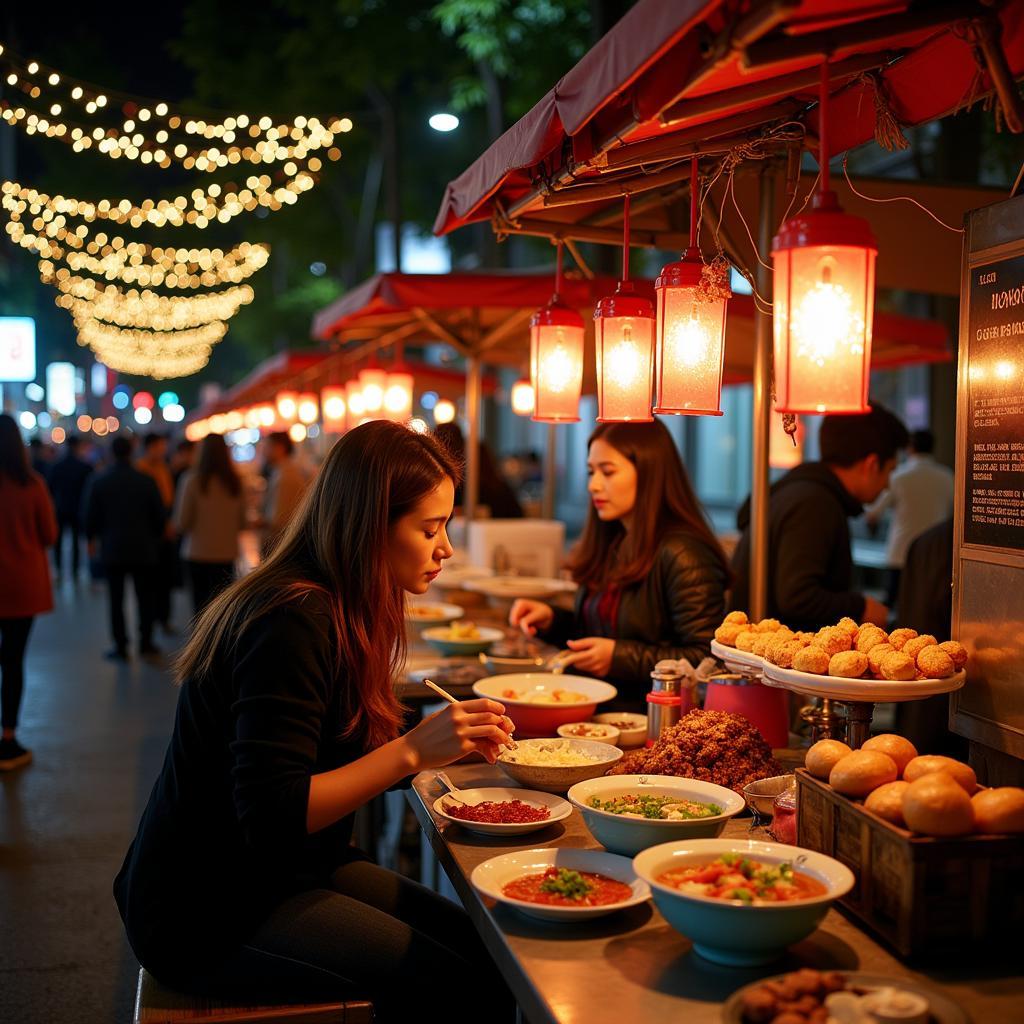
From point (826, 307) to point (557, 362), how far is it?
196 centimetres

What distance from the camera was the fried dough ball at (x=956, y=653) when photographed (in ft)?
9.45

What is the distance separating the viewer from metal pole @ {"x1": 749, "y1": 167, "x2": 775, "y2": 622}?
4.11 meters

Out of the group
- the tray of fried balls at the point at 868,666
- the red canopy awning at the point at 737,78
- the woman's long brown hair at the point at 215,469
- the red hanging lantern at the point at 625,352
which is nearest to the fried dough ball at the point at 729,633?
the tray of fried balls at the point at 868,666

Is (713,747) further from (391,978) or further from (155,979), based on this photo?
(155,979)

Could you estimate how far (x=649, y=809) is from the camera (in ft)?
8.89

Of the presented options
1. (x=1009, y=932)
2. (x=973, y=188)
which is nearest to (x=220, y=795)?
(x=1009, y=932)

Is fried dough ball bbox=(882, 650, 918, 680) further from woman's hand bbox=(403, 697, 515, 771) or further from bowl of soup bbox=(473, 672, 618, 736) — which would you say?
bowl of soup bbox=(473, 672, 618, 736)

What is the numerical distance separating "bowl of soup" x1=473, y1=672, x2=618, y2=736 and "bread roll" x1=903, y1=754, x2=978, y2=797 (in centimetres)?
156

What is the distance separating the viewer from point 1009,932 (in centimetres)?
217

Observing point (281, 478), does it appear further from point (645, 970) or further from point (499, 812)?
point (645, 970)

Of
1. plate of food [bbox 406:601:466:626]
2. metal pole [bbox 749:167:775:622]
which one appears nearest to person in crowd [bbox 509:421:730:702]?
metal pole [bbox 749:167:775:622]

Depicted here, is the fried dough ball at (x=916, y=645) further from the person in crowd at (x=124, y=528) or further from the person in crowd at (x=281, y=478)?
the person in crowd at (x=124, y=528)

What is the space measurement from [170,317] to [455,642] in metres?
24.5

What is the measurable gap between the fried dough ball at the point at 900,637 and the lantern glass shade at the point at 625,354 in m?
1.10
